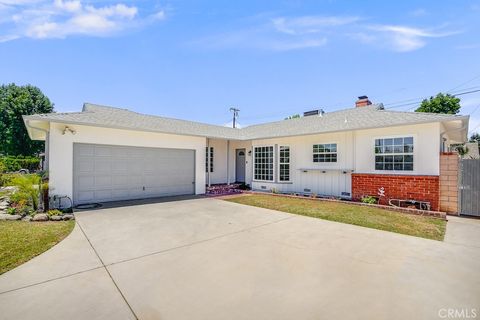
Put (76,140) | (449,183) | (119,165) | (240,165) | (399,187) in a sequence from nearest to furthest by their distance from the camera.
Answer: (449,183) → (76,140) → (399,187) → (119,165) → (240,165)

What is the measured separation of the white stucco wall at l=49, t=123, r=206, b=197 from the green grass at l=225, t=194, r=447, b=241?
5022 mm

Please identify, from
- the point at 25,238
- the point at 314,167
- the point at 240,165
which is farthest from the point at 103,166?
the point at 314,167

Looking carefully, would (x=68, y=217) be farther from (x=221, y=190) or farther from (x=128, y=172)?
(x=221, y=190)

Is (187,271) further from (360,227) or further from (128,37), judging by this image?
(128,37)

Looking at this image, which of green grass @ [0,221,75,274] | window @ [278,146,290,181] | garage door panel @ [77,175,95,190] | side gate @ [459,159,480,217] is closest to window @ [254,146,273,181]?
window @ [278,146,290,181]

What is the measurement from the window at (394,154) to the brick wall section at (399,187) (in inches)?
18.0

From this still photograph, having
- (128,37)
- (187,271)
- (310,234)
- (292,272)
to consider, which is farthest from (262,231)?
(128,37)

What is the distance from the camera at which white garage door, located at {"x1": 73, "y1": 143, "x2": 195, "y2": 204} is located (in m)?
9.05

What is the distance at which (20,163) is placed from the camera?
27.2 meters

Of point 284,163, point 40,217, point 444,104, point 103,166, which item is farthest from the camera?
point 444,104

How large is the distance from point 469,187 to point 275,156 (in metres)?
7.81

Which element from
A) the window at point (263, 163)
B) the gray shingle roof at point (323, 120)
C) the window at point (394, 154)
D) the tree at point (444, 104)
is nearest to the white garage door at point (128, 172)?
the gray shingle roof at point (323, 120)

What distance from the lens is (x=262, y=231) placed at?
19.2ft

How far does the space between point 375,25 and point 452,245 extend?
832 cm
